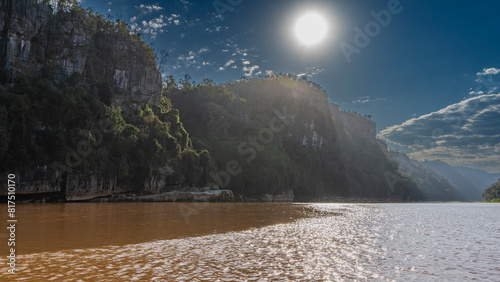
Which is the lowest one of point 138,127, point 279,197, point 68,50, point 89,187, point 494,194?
point 494,194

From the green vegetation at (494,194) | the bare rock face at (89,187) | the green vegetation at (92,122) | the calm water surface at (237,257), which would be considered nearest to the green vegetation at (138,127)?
A: the green vegetation at (92,122)

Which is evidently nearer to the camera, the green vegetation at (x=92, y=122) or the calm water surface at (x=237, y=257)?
the calm water surface at (x=237, y=257)

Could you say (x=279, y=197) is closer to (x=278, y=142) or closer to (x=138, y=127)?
(x=278, y=142)

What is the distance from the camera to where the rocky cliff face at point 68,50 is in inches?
1918

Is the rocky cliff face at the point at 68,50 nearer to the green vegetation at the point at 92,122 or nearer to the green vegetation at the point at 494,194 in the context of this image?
the green vegetation at the point at 92,122

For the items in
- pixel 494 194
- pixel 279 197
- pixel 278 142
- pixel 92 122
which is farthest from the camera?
pixel 494 194

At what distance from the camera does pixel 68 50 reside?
5750 cm

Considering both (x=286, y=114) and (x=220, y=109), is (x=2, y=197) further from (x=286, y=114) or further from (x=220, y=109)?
(x=286, y=114)

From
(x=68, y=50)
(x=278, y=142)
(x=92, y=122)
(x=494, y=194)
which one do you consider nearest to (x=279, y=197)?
(x=278, y=142)

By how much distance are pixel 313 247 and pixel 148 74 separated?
70.1m

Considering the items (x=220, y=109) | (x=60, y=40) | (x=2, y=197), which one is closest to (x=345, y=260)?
(x=2, y=197)

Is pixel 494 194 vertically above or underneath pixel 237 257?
underneath

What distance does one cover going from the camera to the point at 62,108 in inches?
1764

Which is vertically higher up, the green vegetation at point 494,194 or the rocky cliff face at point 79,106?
the rocky cliff face at point 79,106
